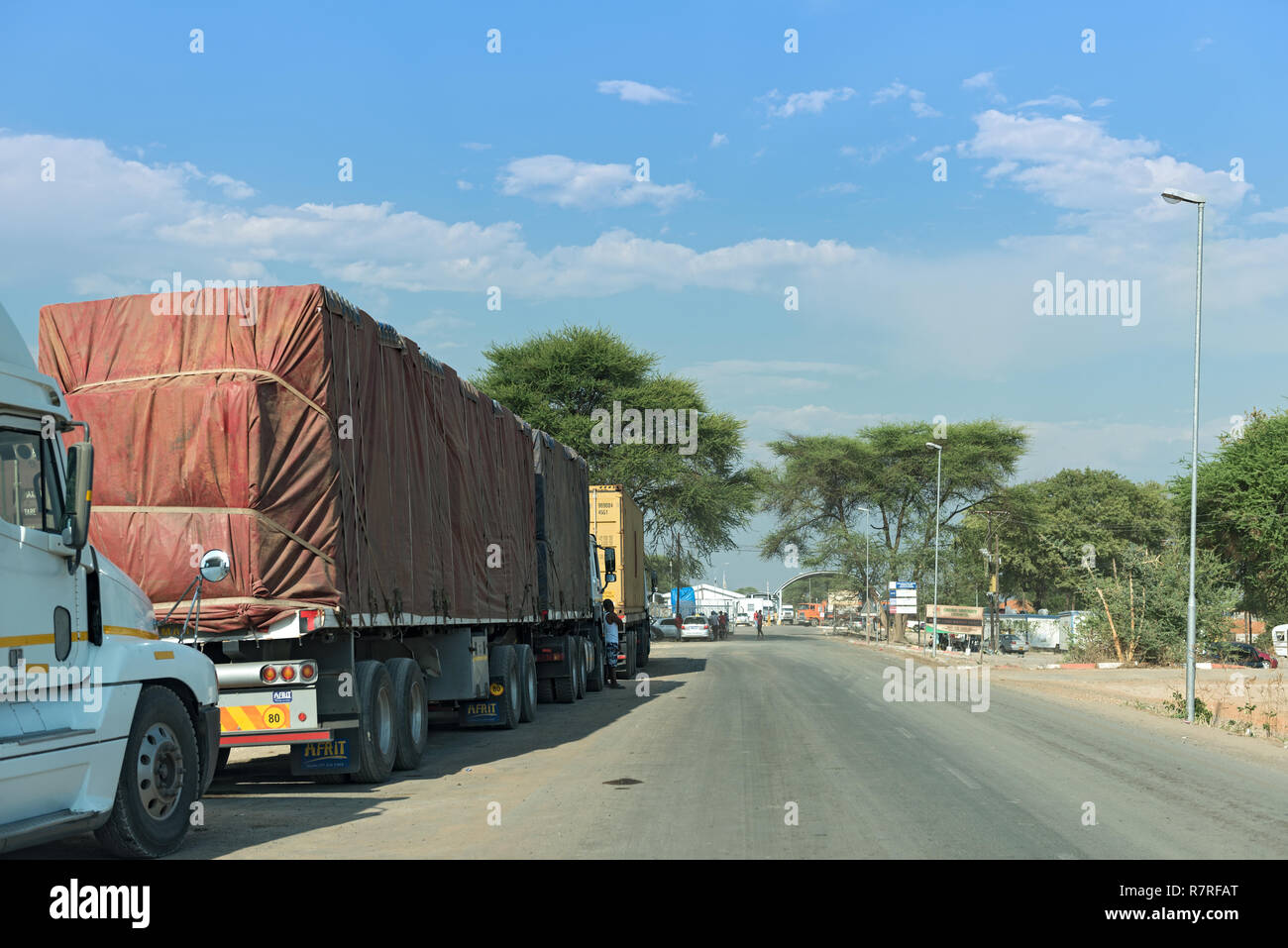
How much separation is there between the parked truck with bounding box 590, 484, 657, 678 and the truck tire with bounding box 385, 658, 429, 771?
601 inches

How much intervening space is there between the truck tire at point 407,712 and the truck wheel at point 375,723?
0.20 meters

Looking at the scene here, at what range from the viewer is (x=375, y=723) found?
1168cm

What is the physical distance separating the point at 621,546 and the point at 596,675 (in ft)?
16.8

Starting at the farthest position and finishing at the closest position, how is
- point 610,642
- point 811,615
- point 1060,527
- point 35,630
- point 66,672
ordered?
1. point 811,615
2. point 1060,527
3. point 610,642
4. point 66,672
5. point 35,630

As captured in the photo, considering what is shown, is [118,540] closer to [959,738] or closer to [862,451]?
[959,738]

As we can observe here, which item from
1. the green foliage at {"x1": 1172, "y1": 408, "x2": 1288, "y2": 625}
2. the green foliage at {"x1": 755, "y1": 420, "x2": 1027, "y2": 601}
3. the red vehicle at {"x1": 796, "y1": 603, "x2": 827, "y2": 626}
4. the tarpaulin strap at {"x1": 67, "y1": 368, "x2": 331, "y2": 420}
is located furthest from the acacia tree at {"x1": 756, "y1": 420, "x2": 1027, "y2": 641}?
the red vehicle at {"x1": 796, "y1": 603, "x2": 827, "y2": 626}

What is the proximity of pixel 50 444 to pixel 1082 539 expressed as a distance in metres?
73.6

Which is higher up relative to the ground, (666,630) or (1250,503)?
(1250,503)

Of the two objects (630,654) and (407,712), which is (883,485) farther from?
(407,712)

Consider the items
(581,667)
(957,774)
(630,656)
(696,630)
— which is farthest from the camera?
(696,630)

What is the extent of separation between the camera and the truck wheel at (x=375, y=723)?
11391 mm

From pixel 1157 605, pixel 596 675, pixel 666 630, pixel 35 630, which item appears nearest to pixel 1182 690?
pixel 1157 605

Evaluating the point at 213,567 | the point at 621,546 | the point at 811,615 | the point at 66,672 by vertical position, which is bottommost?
the point at 811,615

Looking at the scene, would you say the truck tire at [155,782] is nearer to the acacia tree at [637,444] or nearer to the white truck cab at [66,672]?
the white truck cab at [66,672]
